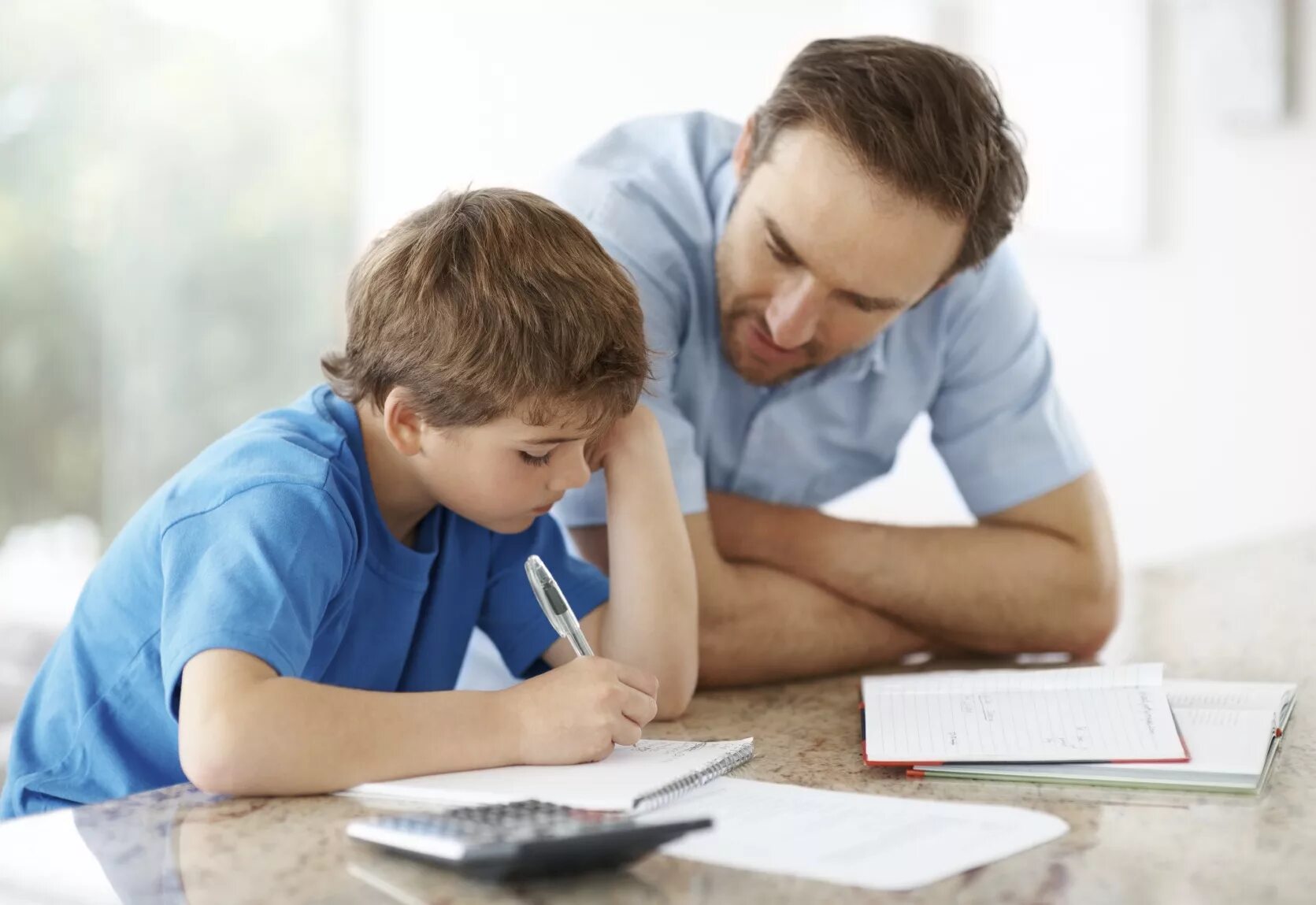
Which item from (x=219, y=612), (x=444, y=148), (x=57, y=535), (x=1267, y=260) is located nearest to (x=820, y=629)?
(x=219, y=612)

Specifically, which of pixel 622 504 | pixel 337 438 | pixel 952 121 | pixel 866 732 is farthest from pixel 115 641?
pixel 952 121

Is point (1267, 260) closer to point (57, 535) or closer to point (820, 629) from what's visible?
point (820, 629)

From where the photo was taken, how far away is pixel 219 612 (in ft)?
2.81

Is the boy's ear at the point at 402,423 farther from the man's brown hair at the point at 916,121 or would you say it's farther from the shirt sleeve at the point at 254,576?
the man's brown hair at the point at 916,121

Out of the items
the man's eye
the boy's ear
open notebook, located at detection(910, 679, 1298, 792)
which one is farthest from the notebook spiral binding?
the man's eye

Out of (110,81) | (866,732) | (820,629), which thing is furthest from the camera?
(110,81)

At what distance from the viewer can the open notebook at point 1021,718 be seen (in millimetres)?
915

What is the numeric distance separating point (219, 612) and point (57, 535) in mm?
2822

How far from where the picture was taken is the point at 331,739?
826 mm

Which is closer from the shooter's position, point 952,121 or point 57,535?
point 952,121

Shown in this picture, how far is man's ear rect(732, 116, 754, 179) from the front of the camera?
1327 millimetres

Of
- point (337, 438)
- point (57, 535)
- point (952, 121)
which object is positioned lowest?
point (57, 535)

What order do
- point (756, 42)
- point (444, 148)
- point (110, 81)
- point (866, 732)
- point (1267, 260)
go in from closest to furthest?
1. point (866, 732)
2. point (1267, 260)
3. point (110, 81)
4. point (756, 42)
5. point (444, 148)

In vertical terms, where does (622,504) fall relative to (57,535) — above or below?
above
